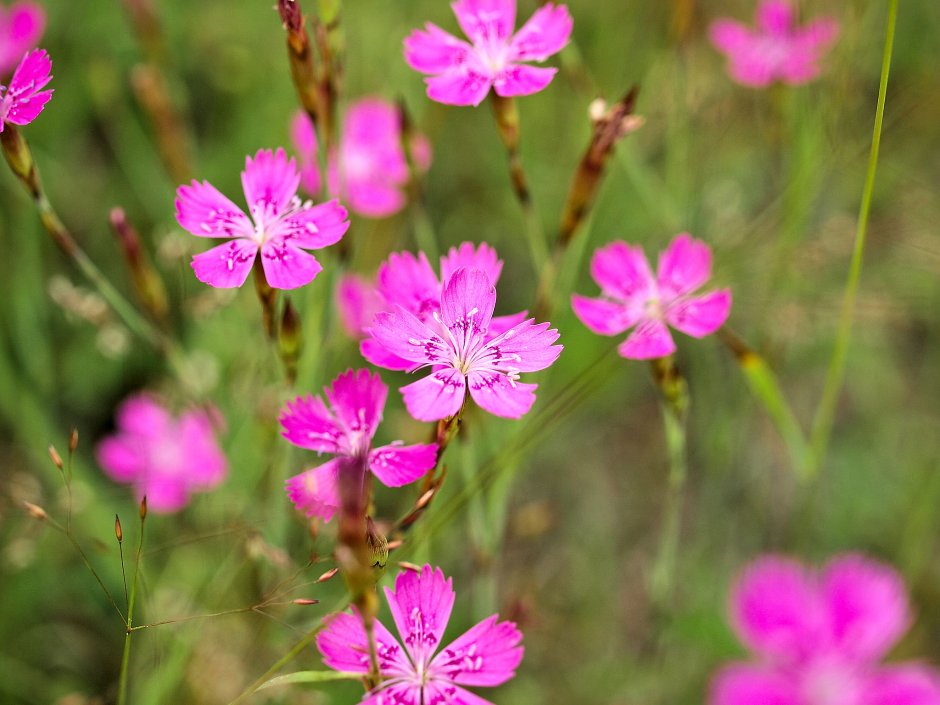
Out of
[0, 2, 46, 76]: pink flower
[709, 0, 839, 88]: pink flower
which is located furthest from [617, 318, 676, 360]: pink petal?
[0, 2, 46, 76]: pink flower

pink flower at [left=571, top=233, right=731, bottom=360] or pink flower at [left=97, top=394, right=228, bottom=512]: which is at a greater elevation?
pink flower at [left=97, top=394, right=228, bottom=512]

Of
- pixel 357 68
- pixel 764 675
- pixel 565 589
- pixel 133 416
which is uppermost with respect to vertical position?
pixel 357 68

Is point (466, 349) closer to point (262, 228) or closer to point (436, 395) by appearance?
point (436, 395)

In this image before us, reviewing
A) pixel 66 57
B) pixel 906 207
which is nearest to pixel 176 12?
pixel 66 57

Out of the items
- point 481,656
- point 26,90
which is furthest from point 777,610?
point 26,90

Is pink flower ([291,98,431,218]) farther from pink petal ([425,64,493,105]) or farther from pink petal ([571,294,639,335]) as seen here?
pink petal ([571,294,639,335])

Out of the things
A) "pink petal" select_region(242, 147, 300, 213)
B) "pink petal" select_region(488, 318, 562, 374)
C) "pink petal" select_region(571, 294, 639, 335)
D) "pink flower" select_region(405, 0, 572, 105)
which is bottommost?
"pink petal" select_region(488, 318, 562, 374)

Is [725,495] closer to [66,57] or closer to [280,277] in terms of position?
[280,277]
